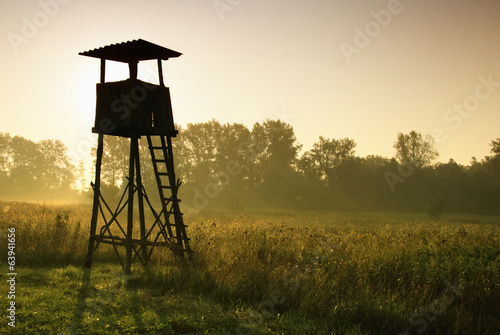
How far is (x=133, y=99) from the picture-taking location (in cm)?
1087

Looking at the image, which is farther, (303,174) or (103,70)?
(303,174)

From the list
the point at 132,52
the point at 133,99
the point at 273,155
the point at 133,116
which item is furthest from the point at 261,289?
the point at 273,155

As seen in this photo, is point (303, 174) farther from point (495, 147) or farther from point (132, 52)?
point (132, 52)

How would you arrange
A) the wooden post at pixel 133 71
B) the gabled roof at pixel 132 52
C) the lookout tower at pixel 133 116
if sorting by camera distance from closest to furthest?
1. the lookout tower at pixel 133 116
2. the gabled roof at pixel 132 52
3. the wooden post at pixel 133 71

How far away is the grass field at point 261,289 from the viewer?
677 centimetres

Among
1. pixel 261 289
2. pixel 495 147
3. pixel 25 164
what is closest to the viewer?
pixel 261 289

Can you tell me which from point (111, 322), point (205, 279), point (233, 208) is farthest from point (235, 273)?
point (233, 208)

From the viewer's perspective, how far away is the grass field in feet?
22.2

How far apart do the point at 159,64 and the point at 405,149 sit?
64471mm

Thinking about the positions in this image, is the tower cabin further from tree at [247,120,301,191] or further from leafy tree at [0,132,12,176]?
leafy tree at [0,132,12,176]

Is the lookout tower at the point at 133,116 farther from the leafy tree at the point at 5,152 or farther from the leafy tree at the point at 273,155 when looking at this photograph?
the leafy tree at the point at 5,152

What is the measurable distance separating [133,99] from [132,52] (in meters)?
1.61

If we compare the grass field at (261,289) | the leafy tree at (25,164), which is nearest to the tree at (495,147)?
the grass field at (261,289)

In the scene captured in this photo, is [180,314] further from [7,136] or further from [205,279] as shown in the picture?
[7,136]
